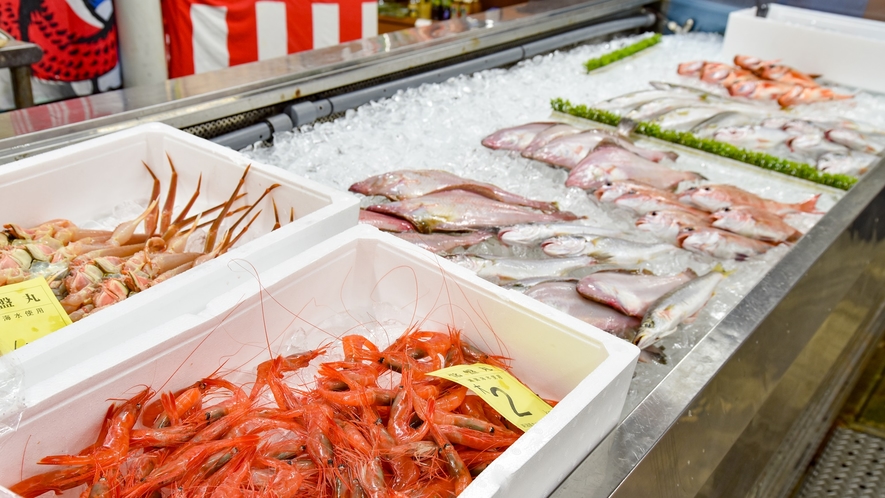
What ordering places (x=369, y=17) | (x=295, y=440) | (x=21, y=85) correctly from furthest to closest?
(x=369, y=17)
(x=21, y=85)
(x=295, y=440)

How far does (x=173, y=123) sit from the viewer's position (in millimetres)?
2238

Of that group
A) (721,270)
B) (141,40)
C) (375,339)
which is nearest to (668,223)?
(721,270)

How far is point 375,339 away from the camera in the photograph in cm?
160

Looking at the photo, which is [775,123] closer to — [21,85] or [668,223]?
[668,223]

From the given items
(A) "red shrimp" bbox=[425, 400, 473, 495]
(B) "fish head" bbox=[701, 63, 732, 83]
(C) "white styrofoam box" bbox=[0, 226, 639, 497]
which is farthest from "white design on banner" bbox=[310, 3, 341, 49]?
(A) "red shrimp" bbox=[425, 400, 473, 495]

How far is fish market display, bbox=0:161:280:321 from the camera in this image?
156 centimetres

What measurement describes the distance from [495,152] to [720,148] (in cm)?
102

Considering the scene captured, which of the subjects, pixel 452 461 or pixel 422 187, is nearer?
pixel 452 461

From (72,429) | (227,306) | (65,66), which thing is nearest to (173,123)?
(227,306)

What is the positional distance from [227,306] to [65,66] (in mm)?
3801

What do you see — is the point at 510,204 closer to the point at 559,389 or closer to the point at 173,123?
the point at 559,389

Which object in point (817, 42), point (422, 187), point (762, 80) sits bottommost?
point (422, 187)

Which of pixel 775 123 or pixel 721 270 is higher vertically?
pixel 775 123

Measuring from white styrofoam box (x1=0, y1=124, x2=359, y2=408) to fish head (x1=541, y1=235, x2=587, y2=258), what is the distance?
65 cm
